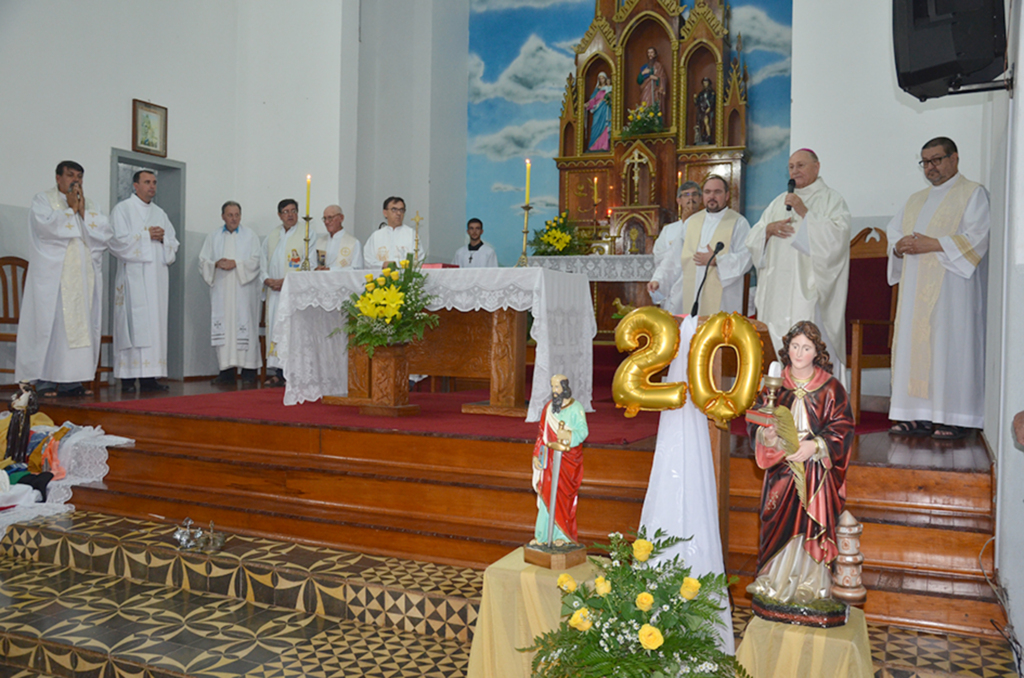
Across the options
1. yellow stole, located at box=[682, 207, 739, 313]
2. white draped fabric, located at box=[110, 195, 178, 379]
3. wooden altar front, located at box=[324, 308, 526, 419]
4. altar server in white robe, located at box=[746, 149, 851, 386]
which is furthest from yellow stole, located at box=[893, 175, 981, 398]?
white draped fabric, located at box=[110, 195, 178, 379]

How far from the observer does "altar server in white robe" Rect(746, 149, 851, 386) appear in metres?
5.22

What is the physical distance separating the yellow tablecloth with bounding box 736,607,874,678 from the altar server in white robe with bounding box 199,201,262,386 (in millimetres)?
7156

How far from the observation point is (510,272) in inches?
210

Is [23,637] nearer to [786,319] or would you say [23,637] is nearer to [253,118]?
[786,319]

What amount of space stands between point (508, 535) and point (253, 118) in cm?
736

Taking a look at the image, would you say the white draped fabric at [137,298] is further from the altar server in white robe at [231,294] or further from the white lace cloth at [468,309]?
the white lace cloth at [468,309]

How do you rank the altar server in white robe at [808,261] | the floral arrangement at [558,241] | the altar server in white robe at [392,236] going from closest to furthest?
the altar server in white robe at [808,261] → the altar server in white robe at [392,236] → the floral arrangement at [558,241]

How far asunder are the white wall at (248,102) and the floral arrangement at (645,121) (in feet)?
9.34

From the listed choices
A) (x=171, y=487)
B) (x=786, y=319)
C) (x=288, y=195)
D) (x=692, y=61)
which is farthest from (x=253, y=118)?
(x=786, y=319)

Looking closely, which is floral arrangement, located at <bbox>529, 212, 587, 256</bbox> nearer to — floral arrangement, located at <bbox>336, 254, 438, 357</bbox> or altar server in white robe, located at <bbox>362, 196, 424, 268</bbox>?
altar server in white robe, located at <bbox>362, 196, 424, 268</bbox>

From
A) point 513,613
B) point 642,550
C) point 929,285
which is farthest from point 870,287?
point 642,550

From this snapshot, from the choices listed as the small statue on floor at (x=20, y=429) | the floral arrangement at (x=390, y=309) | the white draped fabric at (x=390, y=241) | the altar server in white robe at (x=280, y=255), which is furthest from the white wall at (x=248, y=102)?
the floral arrangement at (x=390, y=309)

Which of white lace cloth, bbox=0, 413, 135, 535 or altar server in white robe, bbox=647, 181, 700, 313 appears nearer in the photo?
white lace cloth, bbox=0, 413, 135, 535

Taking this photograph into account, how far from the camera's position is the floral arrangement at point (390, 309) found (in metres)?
5.35
